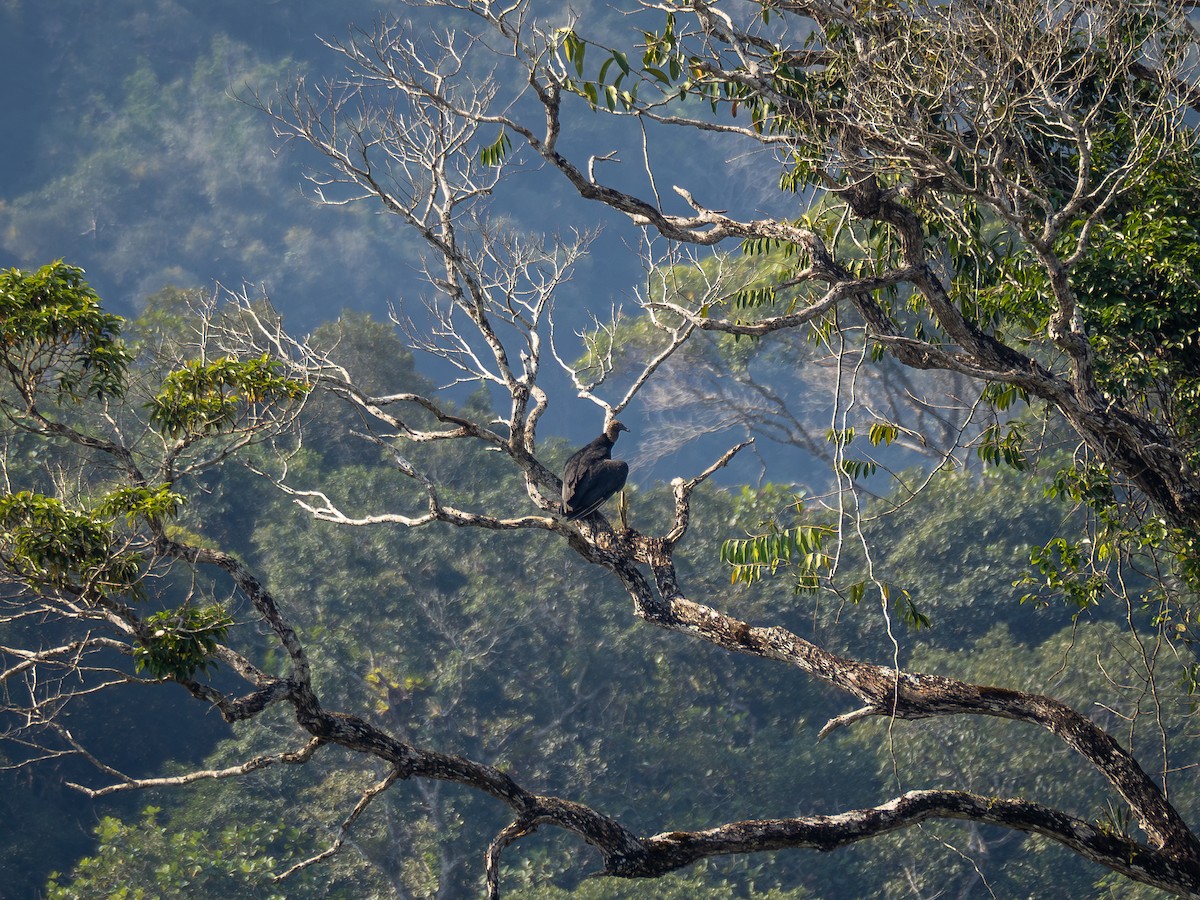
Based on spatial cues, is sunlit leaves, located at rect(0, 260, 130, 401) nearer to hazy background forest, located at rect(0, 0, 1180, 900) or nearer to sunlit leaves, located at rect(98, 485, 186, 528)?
sunlit leaves, located at rect(98, 485, 186, 528)

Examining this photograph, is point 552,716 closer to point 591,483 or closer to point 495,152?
point 591,483

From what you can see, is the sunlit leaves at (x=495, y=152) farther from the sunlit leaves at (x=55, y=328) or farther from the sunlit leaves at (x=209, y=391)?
the sunlit leaves at (x=55, y=328)

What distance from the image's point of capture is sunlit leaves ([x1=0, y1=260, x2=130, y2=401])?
6535 mm

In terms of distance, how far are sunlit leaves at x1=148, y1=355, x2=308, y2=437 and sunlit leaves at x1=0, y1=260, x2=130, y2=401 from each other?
0.30 metres

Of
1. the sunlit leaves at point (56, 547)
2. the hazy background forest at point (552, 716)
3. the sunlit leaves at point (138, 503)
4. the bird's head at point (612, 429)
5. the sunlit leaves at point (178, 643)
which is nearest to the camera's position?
the sunlit leaves at point (178, 643)

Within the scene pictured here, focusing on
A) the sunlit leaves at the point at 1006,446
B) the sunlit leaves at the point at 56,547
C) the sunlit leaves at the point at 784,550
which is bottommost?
the sunlit leaves at the point at 56,547

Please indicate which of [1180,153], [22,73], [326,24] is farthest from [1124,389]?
[22,73]

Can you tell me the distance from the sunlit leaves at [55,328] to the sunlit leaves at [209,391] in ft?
0.97

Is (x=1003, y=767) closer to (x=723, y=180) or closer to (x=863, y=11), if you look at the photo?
(x=863, y=11)

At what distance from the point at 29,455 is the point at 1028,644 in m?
15.9

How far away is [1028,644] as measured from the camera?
64.7 ft

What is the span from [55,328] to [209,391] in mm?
904

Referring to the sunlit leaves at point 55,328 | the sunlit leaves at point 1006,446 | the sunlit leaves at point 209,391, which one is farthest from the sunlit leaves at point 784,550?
the sunlit leaves at point 55,328

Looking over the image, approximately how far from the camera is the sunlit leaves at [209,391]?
23.1ft
